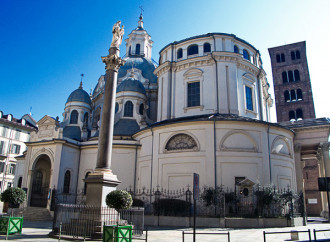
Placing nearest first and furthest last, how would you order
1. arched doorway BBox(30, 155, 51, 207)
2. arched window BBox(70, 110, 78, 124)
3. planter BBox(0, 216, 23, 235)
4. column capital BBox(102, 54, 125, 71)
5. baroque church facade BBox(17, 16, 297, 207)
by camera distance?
planter BBox(0, 216, 23, 235) → column capital BBox(102, 54, 125, 71) → baroque church facade BBox(17, 16, 297, 207) → arched doorway BBox(30, 155, 51, 207) → arched window BBox(70, 110, 78, 124)

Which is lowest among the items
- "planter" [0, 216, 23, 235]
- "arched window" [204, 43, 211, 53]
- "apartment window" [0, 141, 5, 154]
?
"planter" [0, 216, 23, 235]

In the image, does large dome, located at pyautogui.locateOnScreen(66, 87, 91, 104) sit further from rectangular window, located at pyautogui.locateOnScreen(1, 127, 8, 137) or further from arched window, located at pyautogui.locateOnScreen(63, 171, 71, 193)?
rectangular window, located at pyautogui.locateOnScreen(1, 127, 8, 137)

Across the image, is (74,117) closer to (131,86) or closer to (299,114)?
(131,86)

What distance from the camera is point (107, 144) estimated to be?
1455cm

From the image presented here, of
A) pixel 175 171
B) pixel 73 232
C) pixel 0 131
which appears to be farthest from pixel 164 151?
pixel 0 131

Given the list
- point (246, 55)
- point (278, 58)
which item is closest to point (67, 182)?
point (246, 55)

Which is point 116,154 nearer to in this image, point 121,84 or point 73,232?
point 121,84

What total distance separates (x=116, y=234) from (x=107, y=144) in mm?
5584

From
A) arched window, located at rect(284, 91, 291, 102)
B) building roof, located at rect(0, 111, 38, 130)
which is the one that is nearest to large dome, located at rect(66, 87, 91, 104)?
building roof, located at rect(0, 111, 38, 130)

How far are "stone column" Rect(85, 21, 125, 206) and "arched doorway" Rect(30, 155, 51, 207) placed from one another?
16426mm

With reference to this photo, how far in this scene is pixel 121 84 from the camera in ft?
112

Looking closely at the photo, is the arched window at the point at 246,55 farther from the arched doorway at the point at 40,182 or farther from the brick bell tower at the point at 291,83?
the arched doorway at the point at 40,182

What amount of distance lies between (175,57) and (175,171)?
41.1 feet

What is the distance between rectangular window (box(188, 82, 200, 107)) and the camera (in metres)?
26.9
